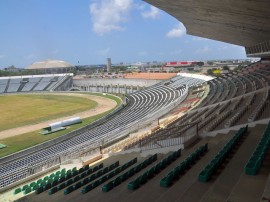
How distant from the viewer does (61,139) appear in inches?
1259

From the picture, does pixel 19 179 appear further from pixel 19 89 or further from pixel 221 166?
pixel 19 89

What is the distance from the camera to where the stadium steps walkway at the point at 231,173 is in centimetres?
727

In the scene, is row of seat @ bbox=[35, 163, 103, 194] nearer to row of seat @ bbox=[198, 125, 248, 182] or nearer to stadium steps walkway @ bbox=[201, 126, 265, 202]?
row of seat @ bbox=[198, 125, 248, 182]

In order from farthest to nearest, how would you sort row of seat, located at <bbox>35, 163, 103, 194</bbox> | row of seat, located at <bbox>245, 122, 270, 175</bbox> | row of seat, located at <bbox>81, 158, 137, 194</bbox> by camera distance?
1. row of seat, located at <bbox>35, 163, 103, 194</bbox>
2. row of seat, located at <bbox>81, 158, 137, 194</bbox>
3. row of seat, located at <bbox>245, 122, 270, 175</bbox>

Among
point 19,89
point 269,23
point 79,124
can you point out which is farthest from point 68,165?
point 19,89

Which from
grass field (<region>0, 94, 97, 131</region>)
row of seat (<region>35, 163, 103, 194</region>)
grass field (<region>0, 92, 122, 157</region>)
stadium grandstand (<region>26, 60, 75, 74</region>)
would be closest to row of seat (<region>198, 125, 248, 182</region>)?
row of seat (<region>35, 163, 103, 194</region>)

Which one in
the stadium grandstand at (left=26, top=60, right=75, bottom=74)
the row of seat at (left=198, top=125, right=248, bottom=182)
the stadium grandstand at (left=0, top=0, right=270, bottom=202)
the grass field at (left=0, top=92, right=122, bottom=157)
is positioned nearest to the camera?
the stadium grandstand at (left=0, top=0, right=270, bottom=202)

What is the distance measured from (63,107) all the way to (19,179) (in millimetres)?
40750

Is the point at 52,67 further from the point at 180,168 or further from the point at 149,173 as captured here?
the point at 180,168

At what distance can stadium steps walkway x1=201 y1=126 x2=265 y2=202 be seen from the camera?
286 inches

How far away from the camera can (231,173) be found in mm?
8695

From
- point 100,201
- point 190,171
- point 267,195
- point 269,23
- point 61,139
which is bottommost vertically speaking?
point 61,139

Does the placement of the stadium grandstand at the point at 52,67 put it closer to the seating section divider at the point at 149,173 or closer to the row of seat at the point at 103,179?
the row of seat at the point at 103,179

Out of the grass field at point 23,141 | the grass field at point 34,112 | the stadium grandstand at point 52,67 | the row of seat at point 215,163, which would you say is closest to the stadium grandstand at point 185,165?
the row of seat at point 215,163
